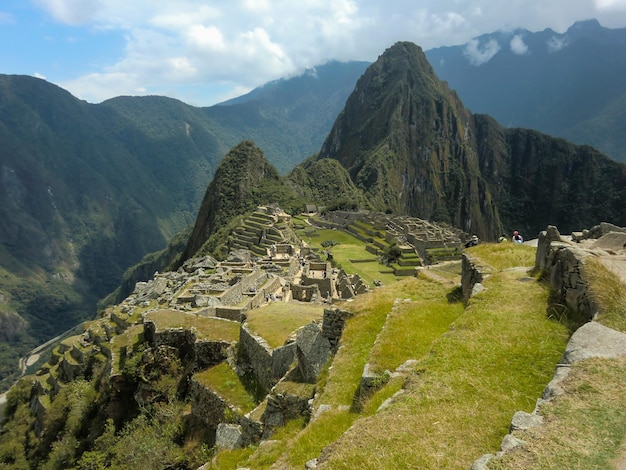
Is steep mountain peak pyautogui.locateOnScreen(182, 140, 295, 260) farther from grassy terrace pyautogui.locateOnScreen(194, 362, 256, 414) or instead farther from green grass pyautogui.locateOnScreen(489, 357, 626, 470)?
green grass pyautogui.locateOnScreen(489, 357, 626, 470)

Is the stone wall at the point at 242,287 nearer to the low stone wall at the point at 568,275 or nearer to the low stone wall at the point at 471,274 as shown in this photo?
the low stone wall at the point at 471,274

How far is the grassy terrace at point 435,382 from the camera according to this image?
18.8 feet

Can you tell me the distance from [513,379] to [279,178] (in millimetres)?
166039

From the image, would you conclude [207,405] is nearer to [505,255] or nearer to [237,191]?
[505,255]

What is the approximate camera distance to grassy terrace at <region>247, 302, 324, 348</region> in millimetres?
14938

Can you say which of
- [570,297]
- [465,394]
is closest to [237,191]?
[570,297]

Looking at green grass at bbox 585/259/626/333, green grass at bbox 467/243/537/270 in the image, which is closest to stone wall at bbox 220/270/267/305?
green grass at bbox 467/243/537/270

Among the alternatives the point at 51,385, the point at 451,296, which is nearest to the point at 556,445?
the point at 451,296

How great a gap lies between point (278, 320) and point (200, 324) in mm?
4643

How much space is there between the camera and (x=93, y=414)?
21422 mm

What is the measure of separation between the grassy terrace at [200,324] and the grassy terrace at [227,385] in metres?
1.75

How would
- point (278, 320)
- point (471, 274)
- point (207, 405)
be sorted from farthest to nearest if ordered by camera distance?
1. point (278, 320)
2. point (207, 405)
3. point (471, 274)

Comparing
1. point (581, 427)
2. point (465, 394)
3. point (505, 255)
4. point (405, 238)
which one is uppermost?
point (505, 255)

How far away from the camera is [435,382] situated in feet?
23.3
